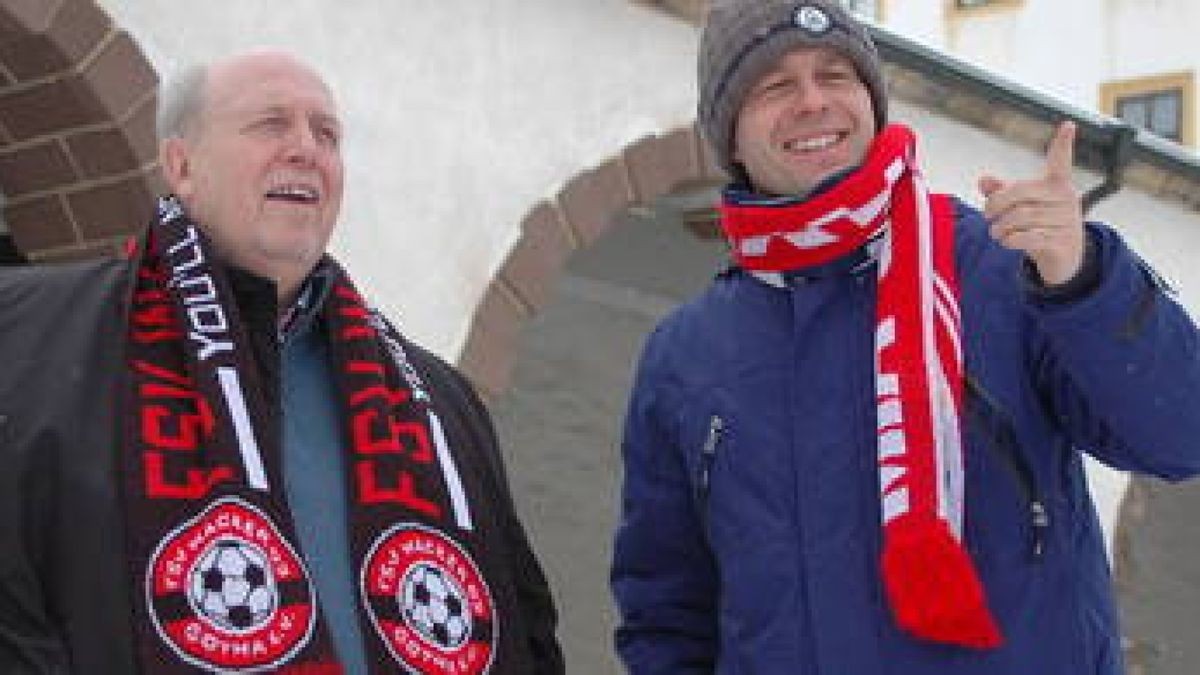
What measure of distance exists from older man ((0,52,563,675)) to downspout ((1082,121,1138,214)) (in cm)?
520

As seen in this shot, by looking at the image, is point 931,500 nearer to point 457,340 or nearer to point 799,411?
point 799,411

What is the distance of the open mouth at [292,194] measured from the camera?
229 centimetres

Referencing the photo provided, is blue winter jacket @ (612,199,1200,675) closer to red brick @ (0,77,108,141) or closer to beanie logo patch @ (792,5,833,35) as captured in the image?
beanie logo patch @ (792,5,833,35)

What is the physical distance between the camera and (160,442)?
6.82 ft

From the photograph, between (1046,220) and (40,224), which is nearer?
(1046,220)

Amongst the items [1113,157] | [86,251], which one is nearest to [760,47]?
[86,251]

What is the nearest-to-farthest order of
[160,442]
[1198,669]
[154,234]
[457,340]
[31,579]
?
[31,579], [160,442], [154,234], [457,340], [1198,669]

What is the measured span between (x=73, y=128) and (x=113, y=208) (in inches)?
7.7

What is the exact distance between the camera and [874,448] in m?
2.14

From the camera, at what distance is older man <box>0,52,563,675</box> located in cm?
198

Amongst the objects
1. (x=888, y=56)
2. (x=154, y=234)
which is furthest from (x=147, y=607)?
(x=888, y=56)

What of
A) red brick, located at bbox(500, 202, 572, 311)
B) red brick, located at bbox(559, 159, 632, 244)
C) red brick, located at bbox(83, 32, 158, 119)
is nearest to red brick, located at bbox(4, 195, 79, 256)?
red brick, located at bbox(83, 32, 158, 119)

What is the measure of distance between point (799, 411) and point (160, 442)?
79 cm

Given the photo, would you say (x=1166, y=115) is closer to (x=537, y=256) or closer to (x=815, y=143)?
(x=537, y=256)
